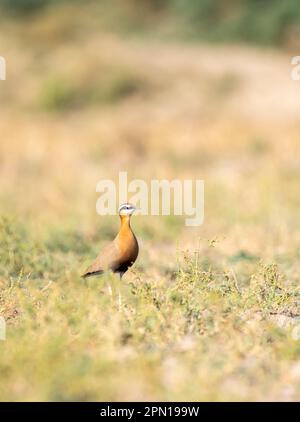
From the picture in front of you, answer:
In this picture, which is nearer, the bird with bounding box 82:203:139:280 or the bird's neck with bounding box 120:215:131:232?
the bird with bounding box 82:203:139:280

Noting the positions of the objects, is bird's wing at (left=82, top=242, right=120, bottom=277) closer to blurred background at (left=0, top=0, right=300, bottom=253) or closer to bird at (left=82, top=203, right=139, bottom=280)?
bird at (left=82, top=203, right=139, bottom=280)

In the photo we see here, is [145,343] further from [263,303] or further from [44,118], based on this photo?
[44,118]

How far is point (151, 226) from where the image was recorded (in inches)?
353

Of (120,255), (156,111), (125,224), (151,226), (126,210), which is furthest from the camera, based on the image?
(156,111)

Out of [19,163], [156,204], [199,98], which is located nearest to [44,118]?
[199,98]

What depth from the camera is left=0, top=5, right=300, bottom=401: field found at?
14.6 ft

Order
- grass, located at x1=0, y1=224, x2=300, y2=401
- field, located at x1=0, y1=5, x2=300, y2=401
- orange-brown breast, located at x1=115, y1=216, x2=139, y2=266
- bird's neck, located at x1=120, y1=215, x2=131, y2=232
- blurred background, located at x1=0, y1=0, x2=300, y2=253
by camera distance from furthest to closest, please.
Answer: blurred background, located at x1=0, y1=0, x2=300, y2=253 < bird's neck, located at x1=120, y1=215, x2=131, y2=232 < orange-brown breast, located at x1=115, y1=216, x2=139, y2=266 < field, located at x1=0, y1=5, x2=300, y2=401 < grass, located at x1=0, y1=224, x2=300, y2=401

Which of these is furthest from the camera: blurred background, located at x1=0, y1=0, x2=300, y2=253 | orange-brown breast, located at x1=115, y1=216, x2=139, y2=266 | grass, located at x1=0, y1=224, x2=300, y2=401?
blurred background, located at x1=0, y1=0, x2=300, y2=253

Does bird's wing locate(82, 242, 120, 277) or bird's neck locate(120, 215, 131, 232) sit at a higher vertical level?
bird's neck locate(120, 215, 131, 232)

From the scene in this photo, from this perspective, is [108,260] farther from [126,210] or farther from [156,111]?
[156,111]

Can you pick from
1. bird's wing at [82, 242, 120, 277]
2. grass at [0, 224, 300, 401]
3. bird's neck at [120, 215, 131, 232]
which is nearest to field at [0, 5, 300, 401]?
grass at [0, 224, 300, 401]

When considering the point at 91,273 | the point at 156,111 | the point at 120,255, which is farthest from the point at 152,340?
the point at 156,111

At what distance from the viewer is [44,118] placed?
1830 centimetres

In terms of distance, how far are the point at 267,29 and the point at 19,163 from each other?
17592 mm
